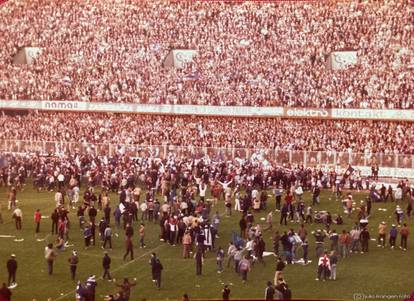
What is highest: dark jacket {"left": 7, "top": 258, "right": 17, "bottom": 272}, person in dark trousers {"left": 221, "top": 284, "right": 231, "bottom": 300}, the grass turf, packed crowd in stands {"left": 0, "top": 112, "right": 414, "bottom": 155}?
packed crowd in stands {"left": 0, "top": 112, "right": 414, "bottom": 155}

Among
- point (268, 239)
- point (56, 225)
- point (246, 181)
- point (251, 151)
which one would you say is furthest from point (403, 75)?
point (56, 225)

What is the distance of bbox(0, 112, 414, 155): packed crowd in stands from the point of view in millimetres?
50406

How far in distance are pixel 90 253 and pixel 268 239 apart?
700 cm

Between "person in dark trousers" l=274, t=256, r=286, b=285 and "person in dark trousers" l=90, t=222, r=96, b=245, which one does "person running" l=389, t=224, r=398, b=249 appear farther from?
"person in dark trousers" l=90, t=222, r=96, b=245

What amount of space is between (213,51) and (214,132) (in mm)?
7253

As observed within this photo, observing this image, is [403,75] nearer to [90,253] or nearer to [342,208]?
[342,208]

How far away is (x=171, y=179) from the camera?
4247 centimetres

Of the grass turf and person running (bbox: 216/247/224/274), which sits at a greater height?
person running (bbox: 216/247/224/274)

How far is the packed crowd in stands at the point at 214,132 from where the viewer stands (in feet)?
165

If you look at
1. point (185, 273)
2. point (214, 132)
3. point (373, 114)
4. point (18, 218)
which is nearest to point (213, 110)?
point (214, 132)

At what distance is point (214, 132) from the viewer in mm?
54688

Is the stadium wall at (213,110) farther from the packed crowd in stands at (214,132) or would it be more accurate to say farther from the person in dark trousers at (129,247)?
the person in dark trousers at (129,247)

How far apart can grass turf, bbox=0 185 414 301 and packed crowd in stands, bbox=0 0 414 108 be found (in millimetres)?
19899

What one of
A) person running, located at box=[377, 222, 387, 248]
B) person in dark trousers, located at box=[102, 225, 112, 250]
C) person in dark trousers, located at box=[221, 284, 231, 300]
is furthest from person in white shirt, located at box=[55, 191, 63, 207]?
person in dark trousers, located at box=[221, 284, 231, 300]
